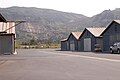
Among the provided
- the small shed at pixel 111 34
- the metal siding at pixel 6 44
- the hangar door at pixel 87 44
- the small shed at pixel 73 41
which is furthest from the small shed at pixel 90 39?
the metal siding at pixel 6 44

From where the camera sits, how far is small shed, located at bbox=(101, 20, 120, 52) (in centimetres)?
6690

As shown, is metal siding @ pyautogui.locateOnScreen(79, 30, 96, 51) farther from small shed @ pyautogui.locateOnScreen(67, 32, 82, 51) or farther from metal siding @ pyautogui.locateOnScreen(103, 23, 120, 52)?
metal siding @ pyautogui.locateOnScreen(103, 23, 120, 52)

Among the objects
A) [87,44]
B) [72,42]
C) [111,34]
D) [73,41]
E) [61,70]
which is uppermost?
[111,34]

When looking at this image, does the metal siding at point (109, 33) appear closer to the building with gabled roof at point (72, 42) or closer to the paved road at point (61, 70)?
the building with gabled roof at point (72, 42)

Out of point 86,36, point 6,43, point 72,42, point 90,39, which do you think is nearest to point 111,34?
point 90,39

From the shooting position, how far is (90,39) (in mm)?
81688

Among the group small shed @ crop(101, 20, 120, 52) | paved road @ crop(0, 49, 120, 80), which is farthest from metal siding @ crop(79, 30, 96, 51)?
paved road @ crop(0, 49, 120, 80)

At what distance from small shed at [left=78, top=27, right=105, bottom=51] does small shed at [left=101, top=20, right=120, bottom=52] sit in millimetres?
4582

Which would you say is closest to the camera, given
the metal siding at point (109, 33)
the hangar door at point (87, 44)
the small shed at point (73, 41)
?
the metal siding at point (109, 33)

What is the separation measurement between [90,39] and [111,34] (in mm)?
12221

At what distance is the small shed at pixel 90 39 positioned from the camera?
7842cm

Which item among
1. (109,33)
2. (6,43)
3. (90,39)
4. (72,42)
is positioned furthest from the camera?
(72,42)

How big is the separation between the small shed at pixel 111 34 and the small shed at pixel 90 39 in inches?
180

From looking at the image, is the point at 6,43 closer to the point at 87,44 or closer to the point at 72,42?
the point at 87,44
